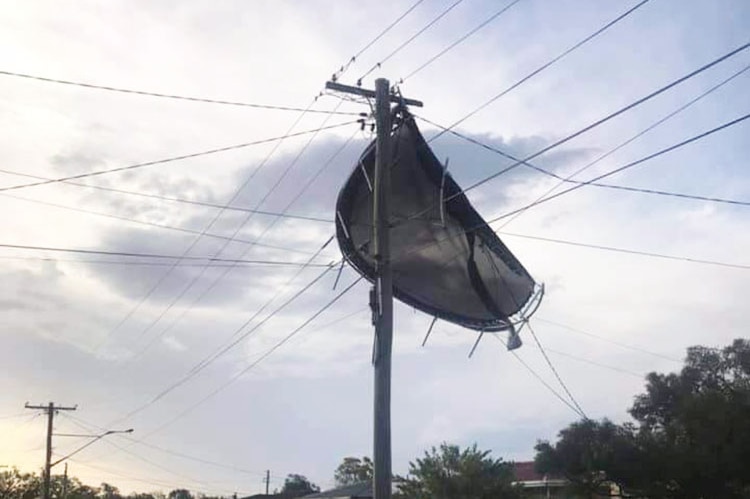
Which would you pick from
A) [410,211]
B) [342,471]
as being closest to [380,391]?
[410,211]

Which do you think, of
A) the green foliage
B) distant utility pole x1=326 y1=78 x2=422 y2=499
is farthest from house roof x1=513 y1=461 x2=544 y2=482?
distant utility pole x1=326 y1=78 x2=422 y2=499

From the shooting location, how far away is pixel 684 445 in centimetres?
3819

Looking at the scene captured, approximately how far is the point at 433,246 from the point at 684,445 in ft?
50.4

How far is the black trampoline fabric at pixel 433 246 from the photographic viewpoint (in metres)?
28.0

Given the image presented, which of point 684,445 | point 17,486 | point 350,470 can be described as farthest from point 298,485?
point 684,445

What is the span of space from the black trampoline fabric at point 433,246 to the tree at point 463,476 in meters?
9.24

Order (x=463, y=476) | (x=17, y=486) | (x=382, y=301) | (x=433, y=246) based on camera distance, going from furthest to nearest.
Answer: (x=17, y=486)
(x=463, y=476)
(x=433, y=246)
(x=382, y=301)

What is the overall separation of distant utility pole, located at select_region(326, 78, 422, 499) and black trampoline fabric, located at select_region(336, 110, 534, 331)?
2.75m

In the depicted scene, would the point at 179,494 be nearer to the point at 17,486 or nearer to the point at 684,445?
the point at 17,486

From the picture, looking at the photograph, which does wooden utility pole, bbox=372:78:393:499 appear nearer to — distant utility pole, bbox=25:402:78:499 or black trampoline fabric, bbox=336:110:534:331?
black trampoline fabric, bbox=336:110:534:331

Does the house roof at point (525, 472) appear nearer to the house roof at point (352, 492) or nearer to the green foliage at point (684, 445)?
the house roof at point (352, 492)

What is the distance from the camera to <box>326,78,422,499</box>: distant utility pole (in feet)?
67.3

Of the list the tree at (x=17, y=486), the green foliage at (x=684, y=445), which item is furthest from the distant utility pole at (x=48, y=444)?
the green foliage at (x=684, y=445)

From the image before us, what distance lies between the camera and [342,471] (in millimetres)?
108875
